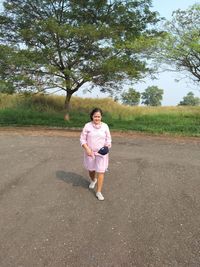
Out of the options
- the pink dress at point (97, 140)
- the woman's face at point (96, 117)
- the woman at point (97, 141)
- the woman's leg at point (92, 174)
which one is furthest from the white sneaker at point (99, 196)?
the woman's face at point (96, 117)

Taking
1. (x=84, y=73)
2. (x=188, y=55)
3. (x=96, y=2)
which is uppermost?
(x=96, y=2)

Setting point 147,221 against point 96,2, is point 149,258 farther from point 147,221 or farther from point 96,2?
point 96,2

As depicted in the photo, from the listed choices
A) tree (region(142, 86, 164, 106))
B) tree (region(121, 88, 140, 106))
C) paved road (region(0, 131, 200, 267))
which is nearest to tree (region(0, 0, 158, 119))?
tree (region(121, 88, 140, 106))

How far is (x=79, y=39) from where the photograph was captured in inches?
619

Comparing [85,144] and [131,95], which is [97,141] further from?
[131,95]

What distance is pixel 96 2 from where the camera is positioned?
54.5 ft

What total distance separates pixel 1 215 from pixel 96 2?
1450 centimetres

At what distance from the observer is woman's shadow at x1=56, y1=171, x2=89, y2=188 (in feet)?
20.9

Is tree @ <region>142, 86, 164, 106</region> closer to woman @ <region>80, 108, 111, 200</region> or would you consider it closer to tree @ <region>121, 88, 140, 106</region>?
tree @ <region>121, 88, 140, 106</region>

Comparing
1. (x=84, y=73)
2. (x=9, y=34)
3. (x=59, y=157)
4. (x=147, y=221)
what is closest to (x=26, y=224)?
(x=147, y=221)

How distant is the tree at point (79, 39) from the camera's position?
50.0 feet

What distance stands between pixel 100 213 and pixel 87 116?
49.9 feet

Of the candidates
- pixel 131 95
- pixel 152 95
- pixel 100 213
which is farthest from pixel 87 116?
pixel 152 95

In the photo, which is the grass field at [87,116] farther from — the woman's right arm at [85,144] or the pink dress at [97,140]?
the woman's right arm at [85,144]
